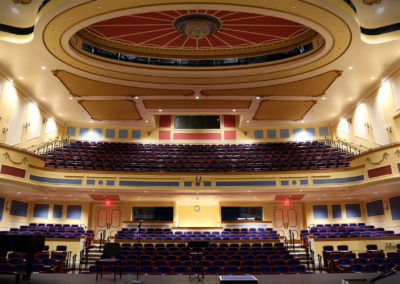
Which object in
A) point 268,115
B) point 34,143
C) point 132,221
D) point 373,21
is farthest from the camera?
point 268,115

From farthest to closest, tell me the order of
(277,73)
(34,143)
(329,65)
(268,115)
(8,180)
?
(268,115) < (34,143) < (277,73) < (329,65) < (8,180)

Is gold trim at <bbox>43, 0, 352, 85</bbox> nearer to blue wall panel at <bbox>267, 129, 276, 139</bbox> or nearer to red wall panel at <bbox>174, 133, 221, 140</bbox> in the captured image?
red wall panel at <bbox>174, 133, 221, 140</bbox>

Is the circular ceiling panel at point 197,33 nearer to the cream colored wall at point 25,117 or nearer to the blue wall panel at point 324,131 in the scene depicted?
the cream colored wall at point 25,117

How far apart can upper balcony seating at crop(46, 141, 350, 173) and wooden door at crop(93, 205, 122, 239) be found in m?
2.69

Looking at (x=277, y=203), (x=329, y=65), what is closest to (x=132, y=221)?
(x=277, y=203)

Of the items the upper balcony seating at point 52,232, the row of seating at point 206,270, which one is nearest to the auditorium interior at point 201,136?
the row of seating at point 206,270

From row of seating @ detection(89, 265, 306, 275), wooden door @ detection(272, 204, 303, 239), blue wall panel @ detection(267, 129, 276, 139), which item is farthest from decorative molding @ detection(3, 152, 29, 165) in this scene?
blue wall panel @ detection(267, 129, 276, 139)

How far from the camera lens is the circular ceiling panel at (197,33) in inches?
373

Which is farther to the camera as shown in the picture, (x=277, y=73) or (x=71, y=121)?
(x=71, y=121)

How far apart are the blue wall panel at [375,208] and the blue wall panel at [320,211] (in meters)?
1.87

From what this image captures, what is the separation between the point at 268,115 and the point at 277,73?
447 cm

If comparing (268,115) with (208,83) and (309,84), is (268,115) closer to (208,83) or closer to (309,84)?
(309,84)

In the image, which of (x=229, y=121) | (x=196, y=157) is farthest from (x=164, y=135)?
(x=229, y=121)

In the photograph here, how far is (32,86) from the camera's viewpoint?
12.3m
